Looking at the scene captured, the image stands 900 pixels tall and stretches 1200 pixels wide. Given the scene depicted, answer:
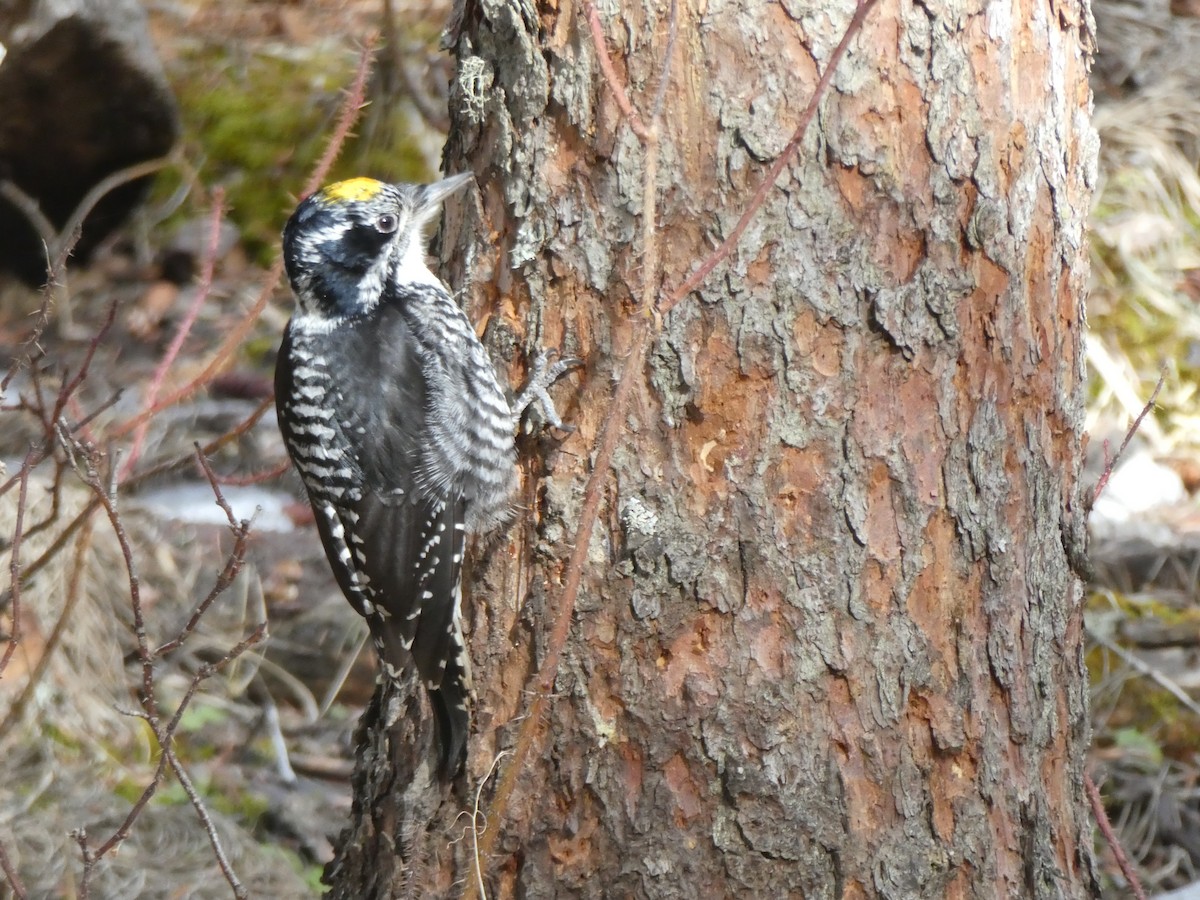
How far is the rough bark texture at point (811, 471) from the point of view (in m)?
2.46

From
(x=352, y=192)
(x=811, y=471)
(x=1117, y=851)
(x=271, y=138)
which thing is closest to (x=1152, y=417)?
(x=1117, y=851)

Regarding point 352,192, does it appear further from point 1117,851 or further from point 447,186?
point 1117,851

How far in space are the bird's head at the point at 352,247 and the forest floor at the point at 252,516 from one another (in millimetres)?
244

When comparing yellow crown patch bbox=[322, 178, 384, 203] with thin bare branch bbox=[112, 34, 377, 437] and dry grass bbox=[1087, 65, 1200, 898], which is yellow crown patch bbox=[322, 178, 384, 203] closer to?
thin bare branch bbox=[112, 34, 377, 437]

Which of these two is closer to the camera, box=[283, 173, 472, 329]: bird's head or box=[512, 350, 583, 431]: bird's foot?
box=[512, 350, 583, 431]: bird's foot

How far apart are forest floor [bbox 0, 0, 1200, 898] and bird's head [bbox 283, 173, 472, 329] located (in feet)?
0.80

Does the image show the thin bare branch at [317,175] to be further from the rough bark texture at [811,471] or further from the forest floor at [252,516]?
the rough bark texture at [811,471]

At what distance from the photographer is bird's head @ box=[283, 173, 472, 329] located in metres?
3.30

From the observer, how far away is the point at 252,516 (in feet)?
11.8

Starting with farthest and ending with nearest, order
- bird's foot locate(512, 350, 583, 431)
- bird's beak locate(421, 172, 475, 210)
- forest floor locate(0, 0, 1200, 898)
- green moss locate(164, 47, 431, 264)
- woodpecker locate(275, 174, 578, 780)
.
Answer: green moss locate(164, 47, 431, 264) < forest floor locate(0, 0, 1200, 898) < woodpecker locate(275, 174, 578, 780) < bird's beak locate(421, 172, 475, 210) < bird's foot locate(512, 350, 583, 431)

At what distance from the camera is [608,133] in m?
2.53

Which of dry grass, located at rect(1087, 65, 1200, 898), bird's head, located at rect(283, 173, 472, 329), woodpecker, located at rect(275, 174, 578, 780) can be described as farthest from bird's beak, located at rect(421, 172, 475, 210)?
dry grass, located at rect(1087, 65, 1200, 898)

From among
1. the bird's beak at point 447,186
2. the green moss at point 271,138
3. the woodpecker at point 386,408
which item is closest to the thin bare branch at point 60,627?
the woodpecker at point 386,408

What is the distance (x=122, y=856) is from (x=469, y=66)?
2.94m
